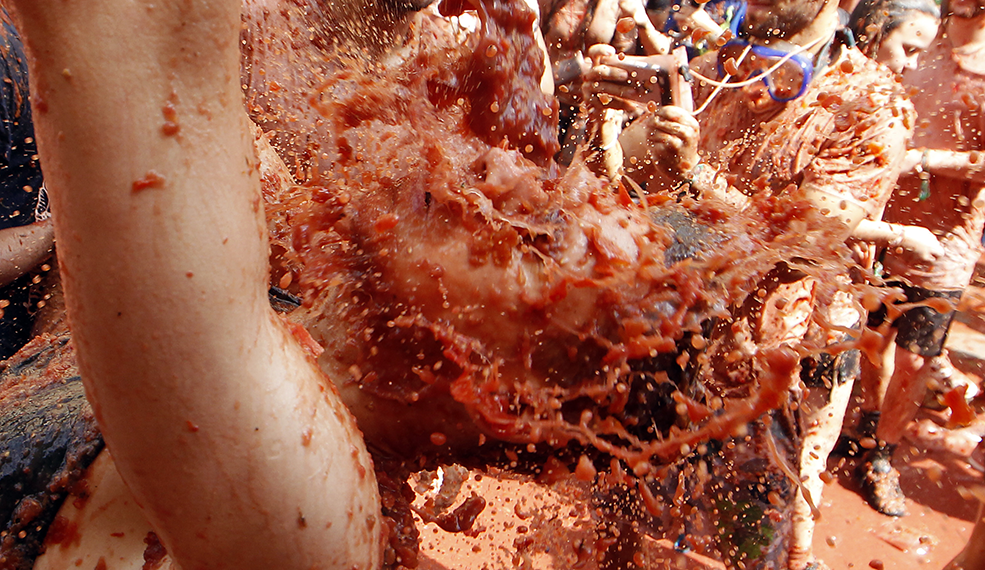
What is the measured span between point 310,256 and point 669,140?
1801 mm

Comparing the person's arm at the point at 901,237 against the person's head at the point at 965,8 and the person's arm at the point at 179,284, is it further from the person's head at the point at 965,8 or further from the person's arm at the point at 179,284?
the person's arm at the point at 179,284

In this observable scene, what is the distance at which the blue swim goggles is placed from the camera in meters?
2.11

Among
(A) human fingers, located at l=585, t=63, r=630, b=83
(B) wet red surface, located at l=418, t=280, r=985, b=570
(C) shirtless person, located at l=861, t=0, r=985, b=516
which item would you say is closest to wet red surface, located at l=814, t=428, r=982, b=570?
(B) wet red surface, located at l=418, t=280, r=985, b=570

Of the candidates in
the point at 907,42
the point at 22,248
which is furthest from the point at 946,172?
the point at 22,248

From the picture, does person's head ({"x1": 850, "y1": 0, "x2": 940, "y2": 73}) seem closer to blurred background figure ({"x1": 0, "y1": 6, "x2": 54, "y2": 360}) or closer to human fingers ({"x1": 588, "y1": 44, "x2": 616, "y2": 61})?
human fingers ({"x1": 588, "y1": 44, "x2": 616, "y2": 61})

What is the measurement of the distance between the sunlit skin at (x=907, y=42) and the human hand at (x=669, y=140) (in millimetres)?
719

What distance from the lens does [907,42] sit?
2096mm

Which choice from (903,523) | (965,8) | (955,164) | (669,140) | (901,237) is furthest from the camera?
(903,523)

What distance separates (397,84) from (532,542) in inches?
58.5

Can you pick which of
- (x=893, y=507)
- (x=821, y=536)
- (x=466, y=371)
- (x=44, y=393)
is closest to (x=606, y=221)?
(x=466, y=371)

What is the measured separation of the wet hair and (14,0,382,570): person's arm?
2522mm

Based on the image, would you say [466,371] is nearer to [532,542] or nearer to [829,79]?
[532,542]

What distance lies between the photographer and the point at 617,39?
3.73 metres

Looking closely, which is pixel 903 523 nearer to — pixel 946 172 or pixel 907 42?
pixel 946 172
